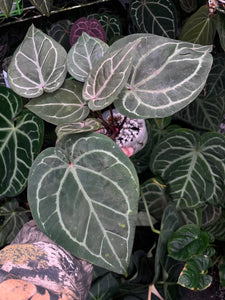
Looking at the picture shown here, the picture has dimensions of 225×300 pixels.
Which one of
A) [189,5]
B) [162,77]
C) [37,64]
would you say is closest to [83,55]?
[37,64]

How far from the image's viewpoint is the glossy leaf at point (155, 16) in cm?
118

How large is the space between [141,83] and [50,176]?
0.30 metres

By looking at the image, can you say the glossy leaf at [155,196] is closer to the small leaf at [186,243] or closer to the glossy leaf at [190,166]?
the glossy leaf at [190,166]

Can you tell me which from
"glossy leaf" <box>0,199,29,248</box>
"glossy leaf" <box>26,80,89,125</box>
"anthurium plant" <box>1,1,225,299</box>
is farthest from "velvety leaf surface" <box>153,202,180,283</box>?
"glossy leaf" <box>0,199,29,248</box>

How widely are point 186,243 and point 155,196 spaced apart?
21 cm

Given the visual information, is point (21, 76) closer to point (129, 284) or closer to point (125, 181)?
point (125, 181)

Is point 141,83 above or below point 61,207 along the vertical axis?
above

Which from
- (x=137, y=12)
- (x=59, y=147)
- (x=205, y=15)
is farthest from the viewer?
(x=137, y=12)

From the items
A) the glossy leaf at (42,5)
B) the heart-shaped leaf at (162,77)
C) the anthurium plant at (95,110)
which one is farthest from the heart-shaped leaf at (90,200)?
the glossy leaf at (42,5)

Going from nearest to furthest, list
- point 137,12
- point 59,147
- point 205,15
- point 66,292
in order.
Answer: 1. point 66,292
2. point 59,147
3. point 205,15
4. point 137,12

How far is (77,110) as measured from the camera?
797 millimetres

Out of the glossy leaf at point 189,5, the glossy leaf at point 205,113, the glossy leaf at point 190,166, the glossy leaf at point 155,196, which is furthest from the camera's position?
the glossy leaf at point 205,113

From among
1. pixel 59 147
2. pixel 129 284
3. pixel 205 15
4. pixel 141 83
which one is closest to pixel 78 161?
pixel 59 147

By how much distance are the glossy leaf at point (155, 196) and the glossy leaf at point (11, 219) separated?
0.45 meters
